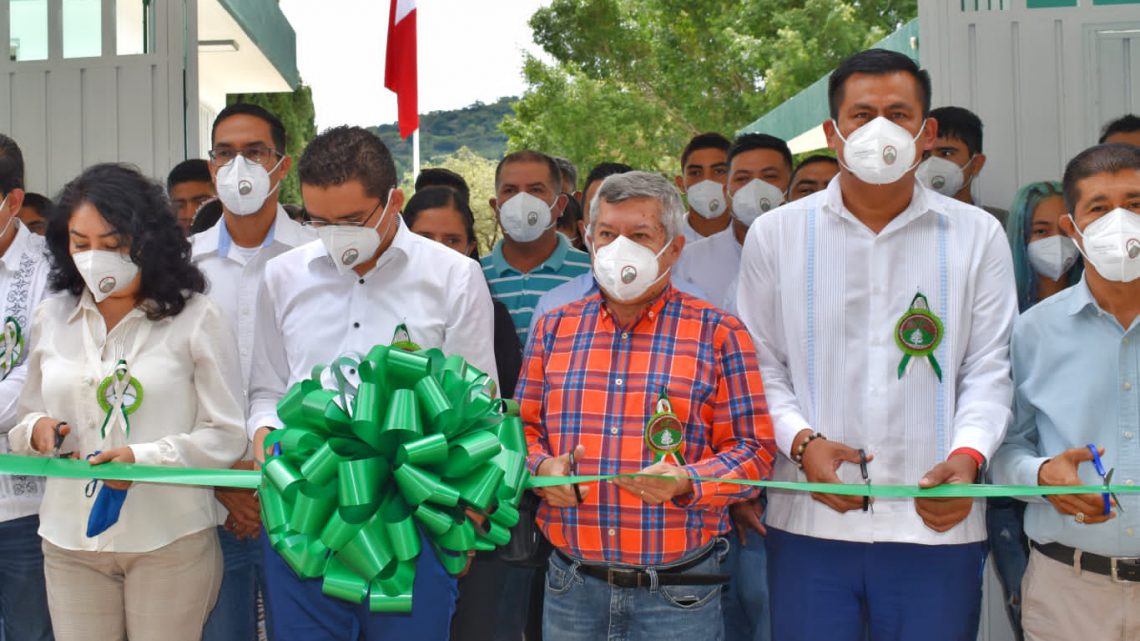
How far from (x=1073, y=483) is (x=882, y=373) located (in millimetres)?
583

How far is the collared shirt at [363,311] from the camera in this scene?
361cm

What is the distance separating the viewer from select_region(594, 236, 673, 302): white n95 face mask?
11.0ft

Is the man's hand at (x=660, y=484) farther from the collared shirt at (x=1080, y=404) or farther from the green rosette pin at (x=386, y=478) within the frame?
the collared shirt at (x=1080, y=404)

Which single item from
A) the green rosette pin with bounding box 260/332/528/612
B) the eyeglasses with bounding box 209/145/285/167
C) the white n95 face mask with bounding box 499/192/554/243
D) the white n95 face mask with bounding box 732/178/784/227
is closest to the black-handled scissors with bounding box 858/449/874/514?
the green rosette pin with bounding box 260/332/528/612

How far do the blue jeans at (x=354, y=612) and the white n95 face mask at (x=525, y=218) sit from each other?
2.28 m

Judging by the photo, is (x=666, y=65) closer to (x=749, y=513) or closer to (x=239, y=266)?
(x=239, y=266)

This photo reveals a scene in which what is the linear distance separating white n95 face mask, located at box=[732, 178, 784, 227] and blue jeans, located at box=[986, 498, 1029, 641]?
175cm

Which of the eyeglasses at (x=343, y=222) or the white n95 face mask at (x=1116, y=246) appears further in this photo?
the eyeglasses at (x=343, y=222)

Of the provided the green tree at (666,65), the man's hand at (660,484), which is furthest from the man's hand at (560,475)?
the green tree at (666,65)

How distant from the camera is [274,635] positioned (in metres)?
3.41

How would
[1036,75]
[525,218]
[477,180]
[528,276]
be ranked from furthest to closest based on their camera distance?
1. [477,180]
2. [1036,75]
3. [525,218]
4. [528,276]

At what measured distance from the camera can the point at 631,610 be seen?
325cm

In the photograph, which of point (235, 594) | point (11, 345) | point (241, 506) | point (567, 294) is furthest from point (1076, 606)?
point (11, 345)

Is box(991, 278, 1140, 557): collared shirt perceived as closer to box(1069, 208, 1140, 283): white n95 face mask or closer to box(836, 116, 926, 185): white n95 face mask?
box(1069, 208, 1140, 283): white n95 face mask
